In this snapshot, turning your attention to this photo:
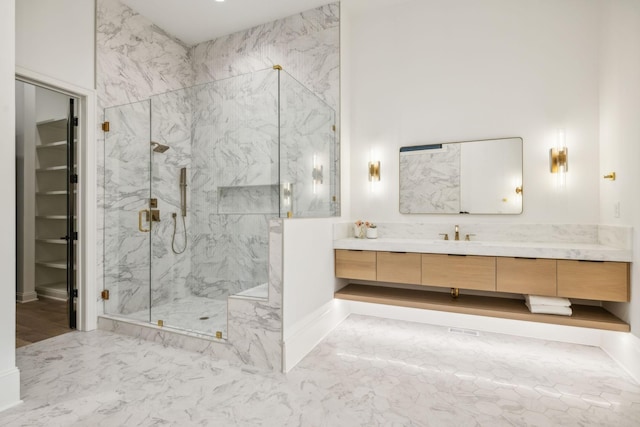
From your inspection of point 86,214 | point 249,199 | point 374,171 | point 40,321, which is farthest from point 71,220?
point 374,171

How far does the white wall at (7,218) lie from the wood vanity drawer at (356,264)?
2.37m

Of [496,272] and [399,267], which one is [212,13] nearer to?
[399,267]

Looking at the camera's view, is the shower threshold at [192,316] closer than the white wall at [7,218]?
No

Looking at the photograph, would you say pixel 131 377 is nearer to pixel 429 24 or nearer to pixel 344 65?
pixel 344 65

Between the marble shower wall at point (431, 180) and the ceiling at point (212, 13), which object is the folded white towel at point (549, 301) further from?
the ceiling at point (212, 13)

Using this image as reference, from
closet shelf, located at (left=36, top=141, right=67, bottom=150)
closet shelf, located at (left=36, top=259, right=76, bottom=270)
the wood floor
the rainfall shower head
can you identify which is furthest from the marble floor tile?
closet shelf, located at (left=36, top=141, right=67, bottom=150)

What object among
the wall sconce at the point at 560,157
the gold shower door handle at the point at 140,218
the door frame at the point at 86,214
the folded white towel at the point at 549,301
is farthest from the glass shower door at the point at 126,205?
the wall sconce at the point at 560,157

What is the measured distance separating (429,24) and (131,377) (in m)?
4.02

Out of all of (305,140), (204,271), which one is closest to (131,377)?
(204,271)

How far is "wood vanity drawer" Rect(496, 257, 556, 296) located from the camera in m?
2.48

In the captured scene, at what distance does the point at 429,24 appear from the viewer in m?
3.33

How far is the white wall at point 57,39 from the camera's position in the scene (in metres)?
2.57

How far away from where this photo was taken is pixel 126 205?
3.22 metres

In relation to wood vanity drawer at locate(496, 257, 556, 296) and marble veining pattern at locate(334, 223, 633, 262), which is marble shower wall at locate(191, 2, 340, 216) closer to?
marble veining pattern at locate(334, 223, 633, 262)
